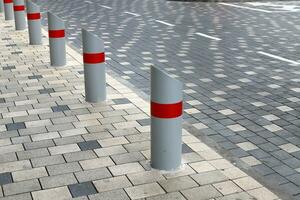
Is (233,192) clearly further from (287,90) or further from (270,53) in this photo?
(270,53)

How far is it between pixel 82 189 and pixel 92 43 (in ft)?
8.66

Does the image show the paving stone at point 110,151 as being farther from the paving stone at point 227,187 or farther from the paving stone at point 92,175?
the paving stone at point 227,187

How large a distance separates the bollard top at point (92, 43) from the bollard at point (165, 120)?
6.91 feet

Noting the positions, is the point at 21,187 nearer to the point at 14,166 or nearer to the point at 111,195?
the point at 14,166

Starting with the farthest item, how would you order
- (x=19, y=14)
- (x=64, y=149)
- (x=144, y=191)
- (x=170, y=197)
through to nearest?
1. (x=19, y=14)
2. (x=64, y=149)
3. (x=144, y=191)
4. (x=170, y=197)

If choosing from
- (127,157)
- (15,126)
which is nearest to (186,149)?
(127,157)

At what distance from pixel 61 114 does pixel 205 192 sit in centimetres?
280

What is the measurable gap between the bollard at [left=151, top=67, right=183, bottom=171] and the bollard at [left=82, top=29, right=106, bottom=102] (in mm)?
2168

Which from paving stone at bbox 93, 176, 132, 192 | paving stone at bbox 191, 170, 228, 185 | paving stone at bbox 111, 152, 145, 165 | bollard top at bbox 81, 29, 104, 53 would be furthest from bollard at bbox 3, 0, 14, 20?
paving stone at bbox 191, 170, 228, 185

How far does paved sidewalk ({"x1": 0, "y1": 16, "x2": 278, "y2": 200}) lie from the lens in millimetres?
4414

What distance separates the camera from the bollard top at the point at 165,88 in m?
4.48

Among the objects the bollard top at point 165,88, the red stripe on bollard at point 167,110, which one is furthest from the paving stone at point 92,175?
the bollard top at point 165,88

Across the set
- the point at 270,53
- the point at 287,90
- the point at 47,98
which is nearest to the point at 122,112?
the point at 47,98

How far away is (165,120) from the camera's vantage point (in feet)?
15.2
